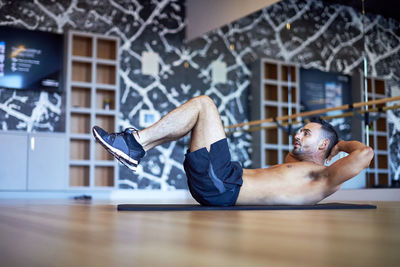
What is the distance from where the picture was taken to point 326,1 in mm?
5262

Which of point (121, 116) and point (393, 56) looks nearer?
point (393, 56)

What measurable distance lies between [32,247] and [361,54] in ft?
14.4

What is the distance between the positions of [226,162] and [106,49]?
458 cm

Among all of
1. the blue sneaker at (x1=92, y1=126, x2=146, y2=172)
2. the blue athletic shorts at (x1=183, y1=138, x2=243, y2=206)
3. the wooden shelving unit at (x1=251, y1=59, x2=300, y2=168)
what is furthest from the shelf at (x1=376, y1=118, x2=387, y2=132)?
the blue sneaker at (x1=92, y1=126, x2=146, y2=172)

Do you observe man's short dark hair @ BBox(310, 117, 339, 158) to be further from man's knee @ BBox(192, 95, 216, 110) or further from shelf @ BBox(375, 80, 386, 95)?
shelf @ BBox(375, 80, 386, 95)

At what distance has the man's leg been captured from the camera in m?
2.28

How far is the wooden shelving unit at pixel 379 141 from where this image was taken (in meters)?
4.38

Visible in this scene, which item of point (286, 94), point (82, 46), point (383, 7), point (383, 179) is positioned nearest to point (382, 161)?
point (383, 179)

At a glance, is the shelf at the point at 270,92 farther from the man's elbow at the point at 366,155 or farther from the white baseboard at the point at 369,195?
the man's elbow at the point at 366,155

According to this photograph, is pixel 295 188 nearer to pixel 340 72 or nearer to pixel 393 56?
pixel 393 56

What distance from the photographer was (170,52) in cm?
706

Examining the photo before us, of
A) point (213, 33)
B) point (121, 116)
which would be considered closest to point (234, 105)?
point (213, 33)

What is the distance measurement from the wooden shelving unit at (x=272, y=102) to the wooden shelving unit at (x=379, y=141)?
1.25 meters

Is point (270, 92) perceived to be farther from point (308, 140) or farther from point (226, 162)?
point (226, 162)
